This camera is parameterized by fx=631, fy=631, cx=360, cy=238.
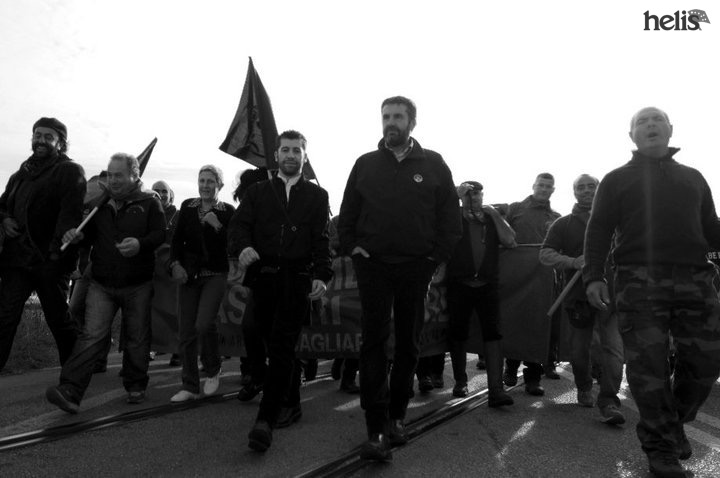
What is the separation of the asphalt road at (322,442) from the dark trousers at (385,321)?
0.38 metres

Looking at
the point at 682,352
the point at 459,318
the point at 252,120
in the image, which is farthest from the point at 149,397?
the point at 682,352

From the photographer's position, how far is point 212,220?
19.1ft

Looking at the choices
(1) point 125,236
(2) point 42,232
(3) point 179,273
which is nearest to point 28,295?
(2) point 42,232

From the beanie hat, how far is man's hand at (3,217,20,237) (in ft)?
2.73

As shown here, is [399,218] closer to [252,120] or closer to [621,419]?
[621,419]

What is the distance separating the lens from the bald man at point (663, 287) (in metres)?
3.67

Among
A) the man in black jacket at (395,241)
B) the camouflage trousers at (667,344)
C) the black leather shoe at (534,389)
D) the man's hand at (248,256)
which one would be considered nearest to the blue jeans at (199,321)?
the man's hand at (248,256)

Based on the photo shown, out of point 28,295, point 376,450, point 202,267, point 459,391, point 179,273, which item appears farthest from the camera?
point 459,391

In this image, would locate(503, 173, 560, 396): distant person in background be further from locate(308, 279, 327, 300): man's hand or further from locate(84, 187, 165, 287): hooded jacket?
locate(84, 187, 165, 287): hooded jacket

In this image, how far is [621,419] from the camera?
15.7 ft

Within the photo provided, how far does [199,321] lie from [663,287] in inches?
152

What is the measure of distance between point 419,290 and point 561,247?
7.99 feet

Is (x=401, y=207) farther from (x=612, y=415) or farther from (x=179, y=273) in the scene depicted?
(x=179, y=273)

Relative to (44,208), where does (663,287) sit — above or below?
below
